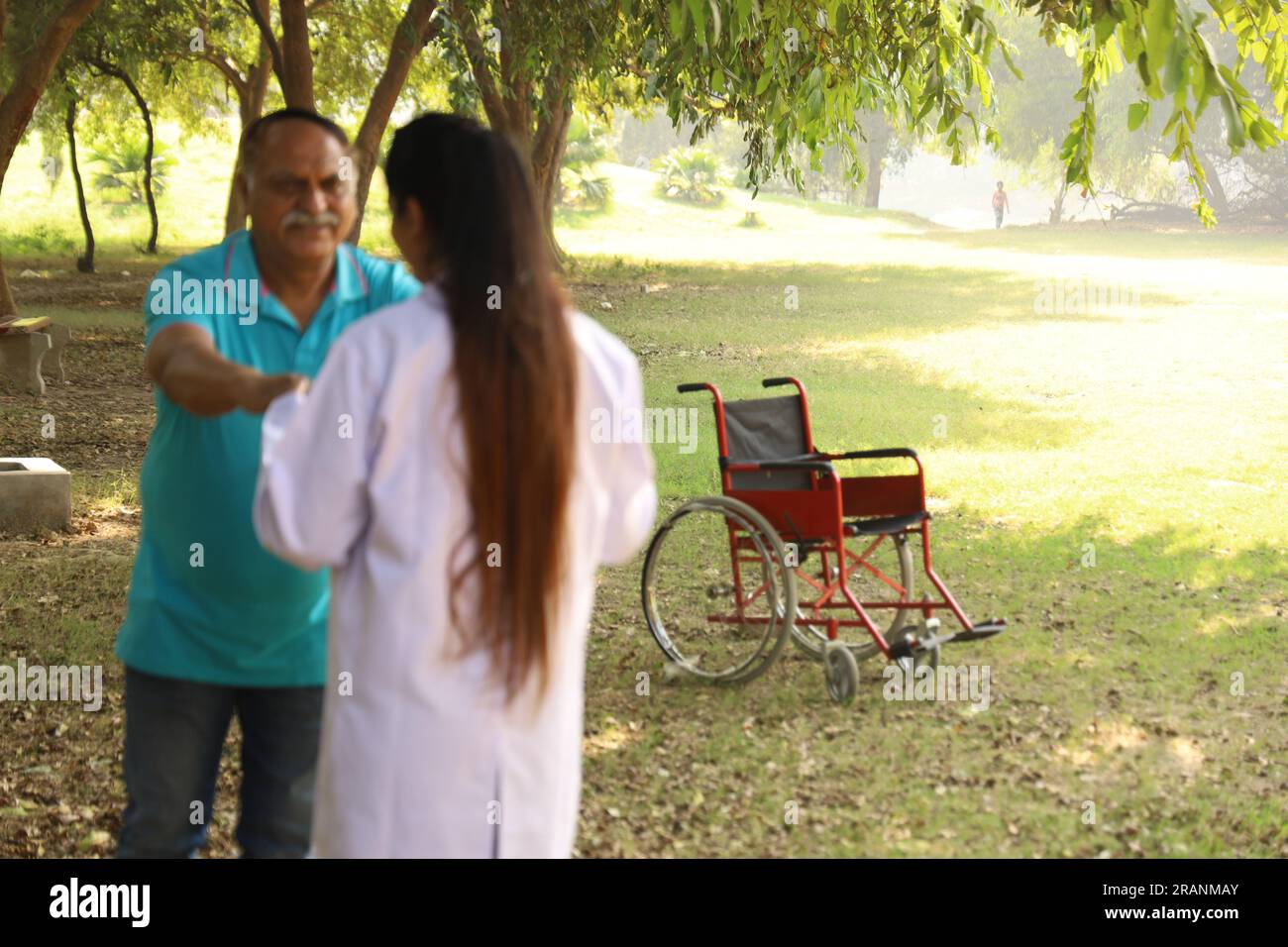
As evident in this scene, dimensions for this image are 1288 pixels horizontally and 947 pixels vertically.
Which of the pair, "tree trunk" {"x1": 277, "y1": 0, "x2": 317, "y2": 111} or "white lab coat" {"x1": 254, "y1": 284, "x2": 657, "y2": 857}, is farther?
"tree trunk" {"x1": 277, "y1": 0, "x2": 317, "y2": 111}

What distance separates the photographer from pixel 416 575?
2088mm

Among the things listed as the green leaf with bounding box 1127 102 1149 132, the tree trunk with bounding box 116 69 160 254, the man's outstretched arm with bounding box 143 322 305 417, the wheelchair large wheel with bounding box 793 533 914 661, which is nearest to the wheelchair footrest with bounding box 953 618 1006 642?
the wheelchair large wheel with bounding box 793 533 914 661

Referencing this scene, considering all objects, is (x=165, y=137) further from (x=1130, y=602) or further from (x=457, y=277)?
(x=457, y=277)

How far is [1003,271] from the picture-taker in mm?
32281

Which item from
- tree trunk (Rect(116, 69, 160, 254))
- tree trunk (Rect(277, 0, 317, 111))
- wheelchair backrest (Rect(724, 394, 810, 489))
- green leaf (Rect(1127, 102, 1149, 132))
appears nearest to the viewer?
green leaf (Rect(1127, 102, 1149, 132))

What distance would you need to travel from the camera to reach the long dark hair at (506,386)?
6.76 feet

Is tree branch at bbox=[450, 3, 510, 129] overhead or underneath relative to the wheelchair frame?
overhead

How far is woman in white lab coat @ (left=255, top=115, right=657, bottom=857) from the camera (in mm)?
2064

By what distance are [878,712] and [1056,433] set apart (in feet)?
24.6

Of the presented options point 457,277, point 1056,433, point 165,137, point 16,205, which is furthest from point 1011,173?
point 457,277

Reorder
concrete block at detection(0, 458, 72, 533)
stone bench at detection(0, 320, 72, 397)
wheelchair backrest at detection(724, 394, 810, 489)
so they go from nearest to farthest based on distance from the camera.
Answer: wheelchair backrest at detection(724, 394, 810, 489) < concrete block at detection(0, 458, 72, 533) < stone bench at detection(0, 320, 72, 397)

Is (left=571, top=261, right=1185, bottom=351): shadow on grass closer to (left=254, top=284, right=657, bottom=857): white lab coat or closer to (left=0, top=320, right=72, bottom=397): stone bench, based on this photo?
(left=0, top=320, right=72, bottom=397): stone bench

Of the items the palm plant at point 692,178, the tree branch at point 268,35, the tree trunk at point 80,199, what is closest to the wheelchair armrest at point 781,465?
the tree branch at point 268,35

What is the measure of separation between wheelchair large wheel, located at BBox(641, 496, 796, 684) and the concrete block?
361cm
